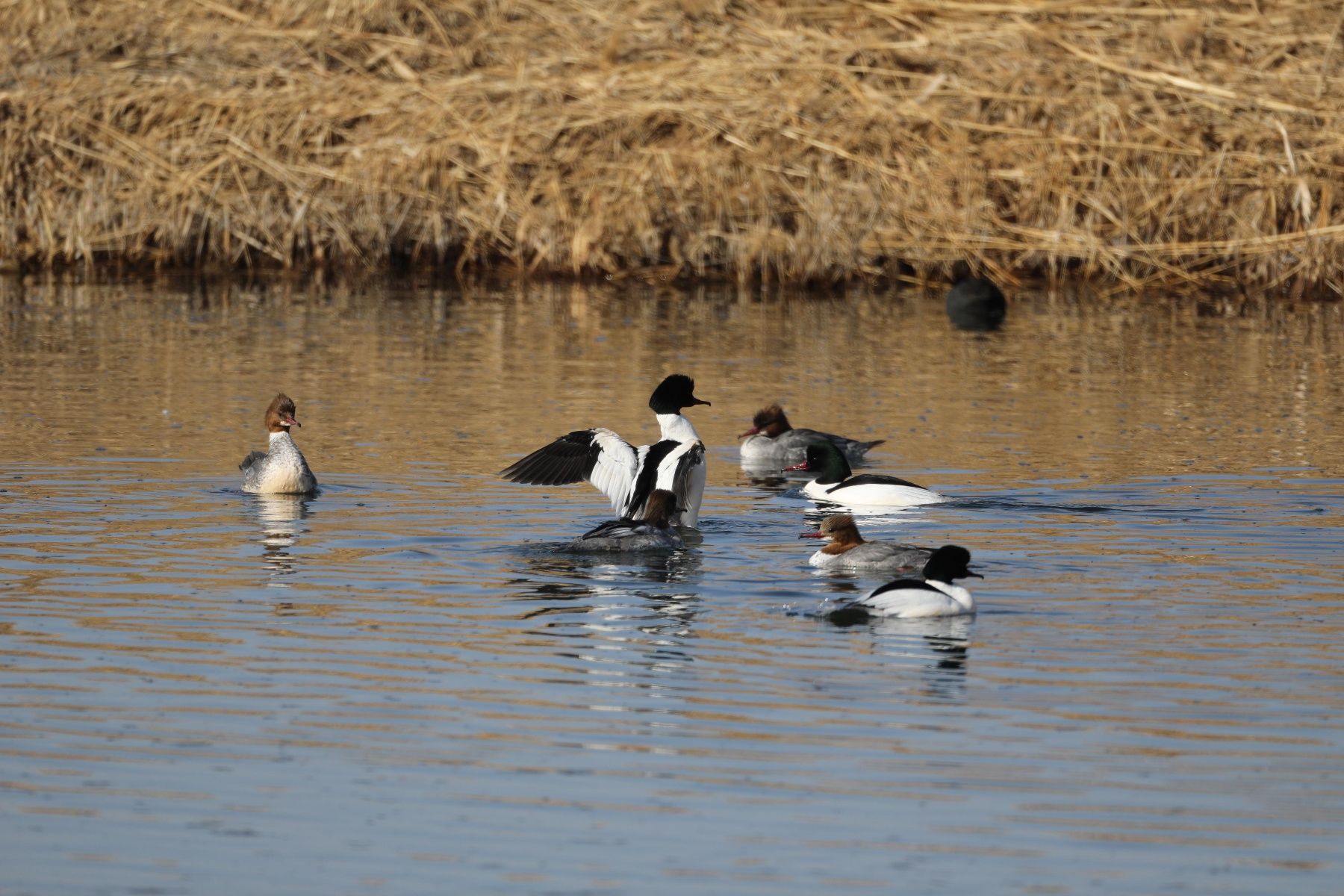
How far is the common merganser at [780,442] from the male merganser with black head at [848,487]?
0.57 meters

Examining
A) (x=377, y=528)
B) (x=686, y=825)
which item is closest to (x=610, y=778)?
(x=686, y=825)

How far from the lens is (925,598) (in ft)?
30.0

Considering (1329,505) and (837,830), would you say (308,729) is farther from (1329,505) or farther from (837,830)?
(1329,505)

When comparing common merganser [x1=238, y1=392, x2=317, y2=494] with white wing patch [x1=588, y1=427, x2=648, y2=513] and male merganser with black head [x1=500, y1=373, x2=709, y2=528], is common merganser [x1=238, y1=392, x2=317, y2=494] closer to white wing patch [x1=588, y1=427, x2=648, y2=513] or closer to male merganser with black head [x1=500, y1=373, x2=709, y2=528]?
male merganser with black head [x1=500, y1=373, x2=709, y2=528]

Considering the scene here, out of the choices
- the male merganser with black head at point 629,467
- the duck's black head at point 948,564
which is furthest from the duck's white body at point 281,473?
the duck's black head at point 948,564

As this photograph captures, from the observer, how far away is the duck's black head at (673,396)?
40.7ft

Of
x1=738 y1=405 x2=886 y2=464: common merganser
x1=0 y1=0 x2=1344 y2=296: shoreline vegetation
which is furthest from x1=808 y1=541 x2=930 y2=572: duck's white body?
x1=0 y1=0 x2=1344 y2=296: shoreline vegetation

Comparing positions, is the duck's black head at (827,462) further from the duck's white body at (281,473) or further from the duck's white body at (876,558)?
the duck's white body at (281,473)

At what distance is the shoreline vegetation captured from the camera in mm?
25969

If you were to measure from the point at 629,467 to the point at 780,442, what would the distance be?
10.8ft

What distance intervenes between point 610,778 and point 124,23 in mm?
26633

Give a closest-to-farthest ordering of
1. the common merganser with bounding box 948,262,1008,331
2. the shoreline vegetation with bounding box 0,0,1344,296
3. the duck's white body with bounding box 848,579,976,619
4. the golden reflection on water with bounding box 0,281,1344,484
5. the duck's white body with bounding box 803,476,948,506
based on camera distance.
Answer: the duck's white body with bounding box 848,579,976,619 < the duck's white body with bounding box 803,476,948,506 < the golden reflection on water with bounding box 0,281,1344,484 < the common merganser with bounding box 948,262,1008,331 < the shoreline vegetation with bounding box 0,0,1344,296

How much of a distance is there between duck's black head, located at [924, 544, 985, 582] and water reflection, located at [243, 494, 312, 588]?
3001 millimetres

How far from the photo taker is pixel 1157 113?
2638 cm
